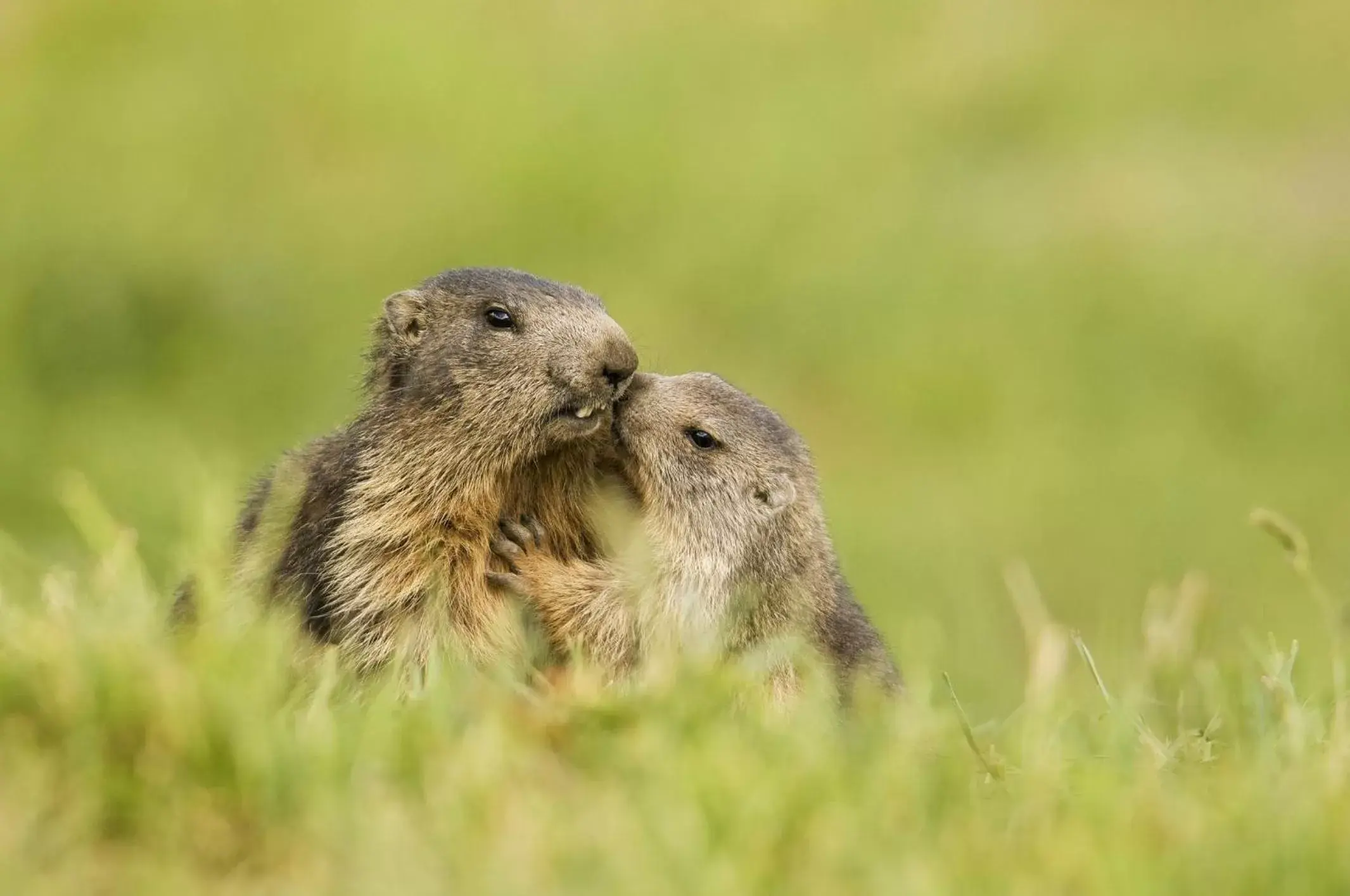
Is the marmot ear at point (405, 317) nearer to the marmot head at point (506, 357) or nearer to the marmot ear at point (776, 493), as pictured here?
the marmot head at point (506, 357)

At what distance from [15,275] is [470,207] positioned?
135 inches

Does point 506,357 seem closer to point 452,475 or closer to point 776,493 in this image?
point 452,475

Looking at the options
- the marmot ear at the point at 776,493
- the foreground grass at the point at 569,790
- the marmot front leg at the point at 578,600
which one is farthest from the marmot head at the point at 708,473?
the foreground grass at the point at 569,790

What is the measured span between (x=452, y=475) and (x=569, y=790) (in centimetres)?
254

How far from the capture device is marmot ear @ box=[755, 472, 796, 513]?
22.3ft

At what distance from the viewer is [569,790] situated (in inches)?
159

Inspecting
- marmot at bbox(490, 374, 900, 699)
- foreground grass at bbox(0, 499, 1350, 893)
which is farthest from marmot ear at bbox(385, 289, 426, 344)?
foreground grass at bbox(0, 499, 1350, 893)

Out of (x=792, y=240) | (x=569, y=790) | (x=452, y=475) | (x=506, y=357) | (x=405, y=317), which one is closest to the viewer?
(x=569, y=790)

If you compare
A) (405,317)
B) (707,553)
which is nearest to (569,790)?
(707,553)

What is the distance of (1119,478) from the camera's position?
45.7ft

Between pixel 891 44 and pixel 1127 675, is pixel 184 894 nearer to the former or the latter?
pixel 1127 675

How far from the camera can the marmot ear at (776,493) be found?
679 cm

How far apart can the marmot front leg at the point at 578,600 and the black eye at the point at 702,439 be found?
71cm

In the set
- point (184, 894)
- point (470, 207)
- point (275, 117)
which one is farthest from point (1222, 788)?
point (275, 117)
